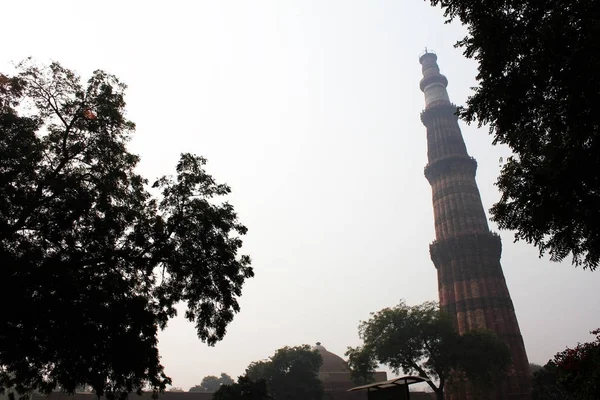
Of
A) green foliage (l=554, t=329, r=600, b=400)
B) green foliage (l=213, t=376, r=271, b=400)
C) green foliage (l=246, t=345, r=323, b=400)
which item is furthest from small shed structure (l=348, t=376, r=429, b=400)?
green foliage (l=246, t=345, r=323, b=400)

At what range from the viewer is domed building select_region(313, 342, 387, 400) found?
167 ft

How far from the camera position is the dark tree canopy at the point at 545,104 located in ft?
24.1

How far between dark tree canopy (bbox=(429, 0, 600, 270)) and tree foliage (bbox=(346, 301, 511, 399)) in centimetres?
2442

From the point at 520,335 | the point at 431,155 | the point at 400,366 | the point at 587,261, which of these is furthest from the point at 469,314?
the point at 587,261

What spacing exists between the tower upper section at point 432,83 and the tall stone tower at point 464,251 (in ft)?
1.40

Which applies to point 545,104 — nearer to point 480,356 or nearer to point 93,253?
point 93,253

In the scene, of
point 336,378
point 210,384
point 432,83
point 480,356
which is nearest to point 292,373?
point 336,378

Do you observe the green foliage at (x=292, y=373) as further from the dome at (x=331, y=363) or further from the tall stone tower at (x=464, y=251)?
the tall stone tower at (x=464, y=251)

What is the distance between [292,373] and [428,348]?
19928 mm

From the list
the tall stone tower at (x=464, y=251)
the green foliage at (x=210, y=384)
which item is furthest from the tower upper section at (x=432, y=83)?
the green foliage at (x=210, y=384)

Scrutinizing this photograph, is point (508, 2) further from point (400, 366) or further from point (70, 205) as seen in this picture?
point (400, 366)

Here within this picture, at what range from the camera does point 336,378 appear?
5659cm

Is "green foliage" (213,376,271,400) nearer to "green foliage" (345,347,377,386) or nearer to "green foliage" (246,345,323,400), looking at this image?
"green foliage" (345,347,377,386)

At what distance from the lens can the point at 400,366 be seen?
32406 millimetres
